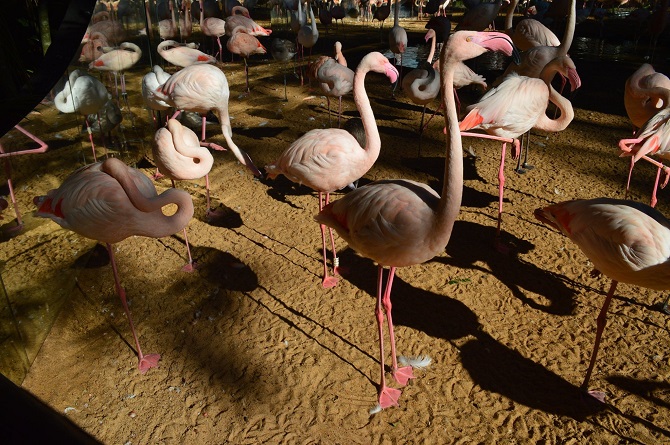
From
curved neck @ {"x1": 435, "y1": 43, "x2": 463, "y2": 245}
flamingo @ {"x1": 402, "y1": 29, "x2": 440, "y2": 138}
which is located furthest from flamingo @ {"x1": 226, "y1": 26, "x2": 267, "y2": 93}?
curved neck @ {"x1": 435, "y1": 43, "x2": 463, "y2": 245}

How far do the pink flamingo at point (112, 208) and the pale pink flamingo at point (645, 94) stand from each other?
4.48 meters

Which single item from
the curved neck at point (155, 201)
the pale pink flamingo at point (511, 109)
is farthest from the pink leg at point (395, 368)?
the pale pink flamingo at point (511, 109)

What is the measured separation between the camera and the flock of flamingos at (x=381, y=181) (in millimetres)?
2734

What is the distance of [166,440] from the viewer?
111 inches

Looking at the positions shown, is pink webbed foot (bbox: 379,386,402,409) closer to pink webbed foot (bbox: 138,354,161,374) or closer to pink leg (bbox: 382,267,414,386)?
pink leg (bbox: 382,267,414,386)

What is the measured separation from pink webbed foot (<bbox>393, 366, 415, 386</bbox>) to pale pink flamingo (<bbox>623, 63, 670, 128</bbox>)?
3473 millimetres

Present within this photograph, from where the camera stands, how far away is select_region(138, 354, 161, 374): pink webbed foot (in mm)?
3295

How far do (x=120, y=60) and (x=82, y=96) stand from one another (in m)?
1.08

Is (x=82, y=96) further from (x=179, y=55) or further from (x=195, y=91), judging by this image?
(x=179, y=55)

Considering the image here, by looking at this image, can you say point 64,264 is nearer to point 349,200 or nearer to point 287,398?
point 287,398

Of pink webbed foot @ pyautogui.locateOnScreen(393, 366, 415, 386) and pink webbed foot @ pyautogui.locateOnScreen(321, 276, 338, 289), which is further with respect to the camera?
pink webbed foot @ pyautogui.locateOnScreen(321, 276, 338, 289)

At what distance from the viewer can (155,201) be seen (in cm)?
325

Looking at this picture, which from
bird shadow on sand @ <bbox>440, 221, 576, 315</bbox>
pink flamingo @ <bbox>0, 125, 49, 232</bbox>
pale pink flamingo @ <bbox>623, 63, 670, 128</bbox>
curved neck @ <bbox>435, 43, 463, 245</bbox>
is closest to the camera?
curved neck @ <bbox>435, 43, 463, 245</bbox>

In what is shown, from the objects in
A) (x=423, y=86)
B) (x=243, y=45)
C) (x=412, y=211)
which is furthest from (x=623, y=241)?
(x=243, y=45)
